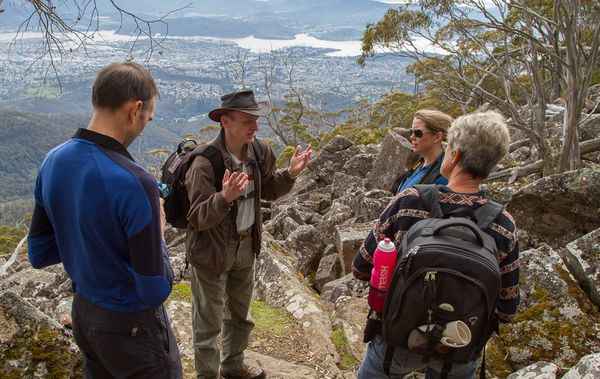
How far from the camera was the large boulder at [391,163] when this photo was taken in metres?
9.90

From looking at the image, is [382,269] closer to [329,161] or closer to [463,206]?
[463,206]

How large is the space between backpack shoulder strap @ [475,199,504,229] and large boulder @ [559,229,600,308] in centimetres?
225

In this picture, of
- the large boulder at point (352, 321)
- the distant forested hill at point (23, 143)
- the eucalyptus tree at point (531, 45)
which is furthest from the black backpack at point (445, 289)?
the distant forested hill at point (23, 143)

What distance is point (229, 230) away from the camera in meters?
3.28

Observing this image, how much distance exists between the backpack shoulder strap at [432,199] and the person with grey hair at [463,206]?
2 cm

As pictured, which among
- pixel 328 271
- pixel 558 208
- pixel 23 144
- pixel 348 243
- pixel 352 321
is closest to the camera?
pixel 352 321

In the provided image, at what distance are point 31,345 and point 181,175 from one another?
1.32 metres

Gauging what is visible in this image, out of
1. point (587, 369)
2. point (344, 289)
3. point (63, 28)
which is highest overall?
point (63, 28)

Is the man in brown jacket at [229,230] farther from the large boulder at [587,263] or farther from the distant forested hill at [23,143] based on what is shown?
the distant forested hill at [23,143]

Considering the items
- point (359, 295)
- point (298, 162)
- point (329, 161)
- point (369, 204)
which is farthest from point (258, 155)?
point (329, 161)

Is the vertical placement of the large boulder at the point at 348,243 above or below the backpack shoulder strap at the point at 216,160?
below

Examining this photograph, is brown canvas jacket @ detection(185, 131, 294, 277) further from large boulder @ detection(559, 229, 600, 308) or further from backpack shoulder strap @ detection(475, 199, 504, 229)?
large boulder @ detection(559, 229, 600, 308)

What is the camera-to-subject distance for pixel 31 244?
2318 mm

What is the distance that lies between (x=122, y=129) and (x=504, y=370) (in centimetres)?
307
